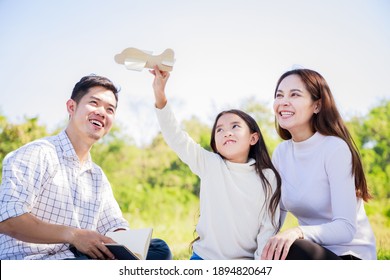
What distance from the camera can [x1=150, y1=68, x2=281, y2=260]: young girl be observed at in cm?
172

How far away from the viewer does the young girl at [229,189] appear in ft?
5.65

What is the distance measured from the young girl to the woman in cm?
13

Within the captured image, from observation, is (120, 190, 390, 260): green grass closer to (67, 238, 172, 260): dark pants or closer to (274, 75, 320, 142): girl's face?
(67, 238, 172, 260): dark pants

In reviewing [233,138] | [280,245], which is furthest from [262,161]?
[280,245]

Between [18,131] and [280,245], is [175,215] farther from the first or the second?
[280,245]

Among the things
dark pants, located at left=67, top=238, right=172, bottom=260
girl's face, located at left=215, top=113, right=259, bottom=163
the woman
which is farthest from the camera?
dark pants, located at left=67, top=238, right=172, bottom=260

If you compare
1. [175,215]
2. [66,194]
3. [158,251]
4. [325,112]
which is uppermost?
[325,112]

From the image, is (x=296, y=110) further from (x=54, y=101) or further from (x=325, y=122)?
(x=54, y=101)


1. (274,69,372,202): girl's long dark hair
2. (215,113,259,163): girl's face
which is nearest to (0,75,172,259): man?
(215,113,259,163): girl's face

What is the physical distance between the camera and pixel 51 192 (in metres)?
1.75

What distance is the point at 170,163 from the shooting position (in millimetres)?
4996

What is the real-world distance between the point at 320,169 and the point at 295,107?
0.84 feet
